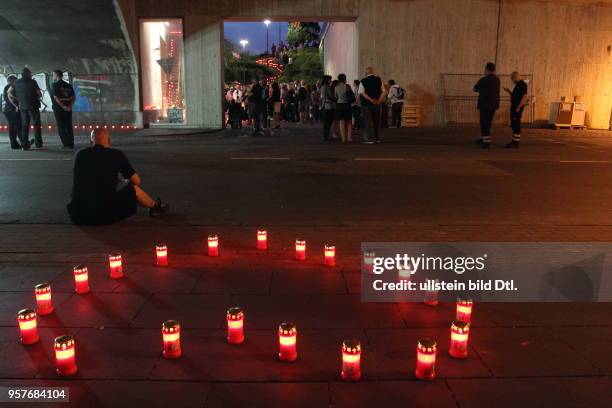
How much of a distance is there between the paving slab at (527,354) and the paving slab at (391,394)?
1.53ft

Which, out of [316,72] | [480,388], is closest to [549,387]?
[480,388]

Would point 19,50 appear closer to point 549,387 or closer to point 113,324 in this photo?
point 113,324

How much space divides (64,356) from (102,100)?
19.6 m

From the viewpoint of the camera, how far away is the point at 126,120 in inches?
845

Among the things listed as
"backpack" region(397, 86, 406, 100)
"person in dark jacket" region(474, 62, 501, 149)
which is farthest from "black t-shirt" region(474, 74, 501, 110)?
"backpack" region(397, 86, 406, 100)

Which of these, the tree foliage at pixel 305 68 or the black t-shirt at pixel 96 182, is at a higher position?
the tree foliage at pixel 305 68

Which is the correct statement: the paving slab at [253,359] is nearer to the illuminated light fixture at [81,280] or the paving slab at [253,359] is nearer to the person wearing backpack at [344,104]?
the illuminated light fixture at [81,280]

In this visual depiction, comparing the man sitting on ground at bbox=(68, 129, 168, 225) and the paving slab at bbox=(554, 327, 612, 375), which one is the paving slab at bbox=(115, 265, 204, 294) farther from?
the paving slab at bbox=(554, 327, 612, 375)

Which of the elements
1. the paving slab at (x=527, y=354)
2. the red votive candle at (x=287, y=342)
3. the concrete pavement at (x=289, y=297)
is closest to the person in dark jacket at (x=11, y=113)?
the concrete pavement at (x=289, y=297)

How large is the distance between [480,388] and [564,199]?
6.31 metres

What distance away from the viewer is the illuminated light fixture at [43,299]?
4230 millimetres

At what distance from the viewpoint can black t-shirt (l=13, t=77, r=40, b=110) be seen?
14422 mm

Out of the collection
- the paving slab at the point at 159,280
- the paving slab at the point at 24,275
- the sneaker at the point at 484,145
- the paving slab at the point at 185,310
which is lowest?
the paving slab at the point at 24,275

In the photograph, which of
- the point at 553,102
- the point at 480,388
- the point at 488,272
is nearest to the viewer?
the point at 480,388
